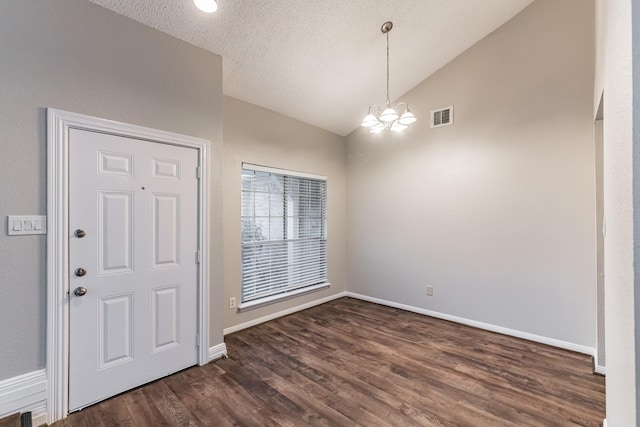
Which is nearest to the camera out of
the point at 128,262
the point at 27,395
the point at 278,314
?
the point at 27,395

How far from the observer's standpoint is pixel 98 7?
2125 millimetres

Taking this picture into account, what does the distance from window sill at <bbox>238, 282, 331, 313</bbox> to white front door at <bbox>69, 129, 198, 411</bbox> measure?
907mm

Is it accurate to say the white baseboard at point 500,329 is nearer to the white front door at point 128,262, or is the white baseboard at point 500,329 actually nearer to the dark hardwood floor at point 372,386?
the dark hardwood floor at point 372,386

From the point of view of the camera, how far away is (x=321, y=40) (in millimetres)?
2914

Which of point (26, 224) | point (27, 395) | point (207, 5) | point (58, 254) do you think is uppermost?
point (207, 5)

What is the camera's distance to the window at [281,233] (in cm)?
362

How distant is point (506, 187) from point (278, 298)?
10.3 feet

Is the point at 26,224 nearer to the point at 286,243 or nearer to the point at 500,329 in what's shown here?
the point at 286,243

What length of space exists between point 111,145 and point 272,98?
76.1 inches

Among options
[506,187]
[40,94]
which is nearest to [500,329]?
[506,187]

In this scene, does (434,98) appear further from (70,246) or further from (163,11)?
(70,246)

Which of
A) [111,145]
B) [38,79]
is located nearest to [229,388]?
[111,145]

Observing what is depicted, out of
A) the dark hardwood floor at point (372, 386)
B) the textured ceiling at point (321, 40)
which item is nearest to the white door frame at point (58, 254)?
the dark hardwood floor at point (372, 386)

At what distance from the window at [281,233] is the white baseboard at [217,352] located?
0.73 meters
